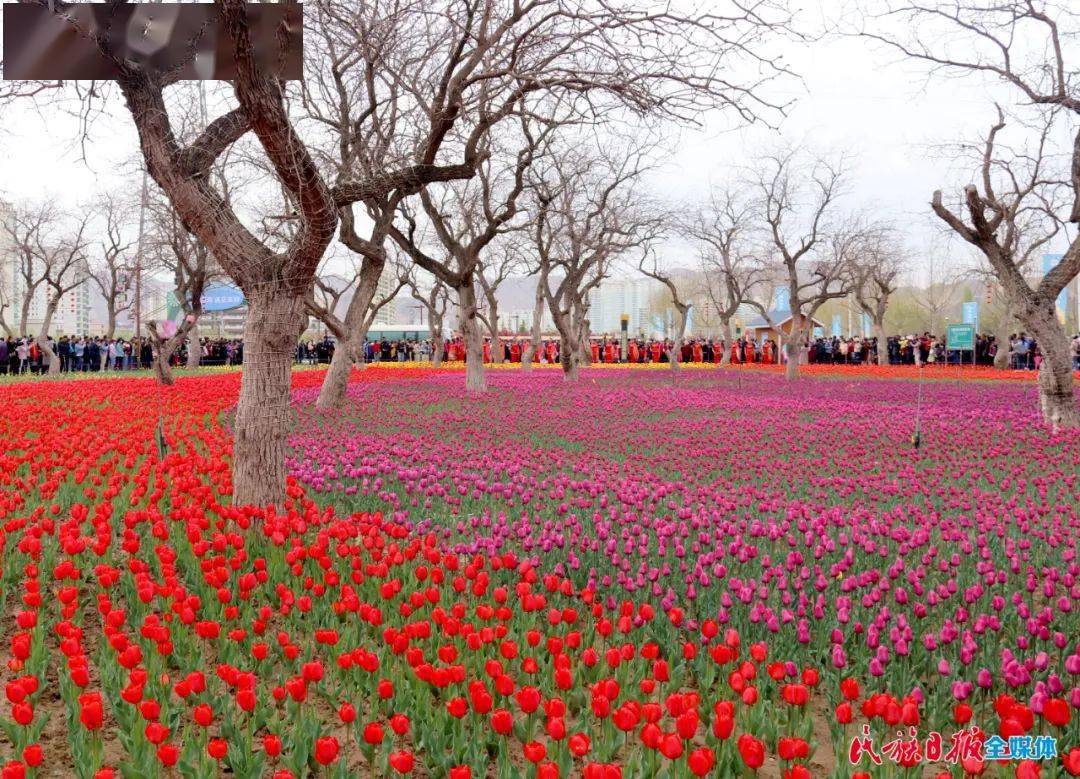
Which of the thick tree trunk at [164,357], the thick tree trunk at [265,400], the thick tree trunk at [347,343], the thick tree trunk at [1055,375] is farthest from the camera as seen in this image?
the thick tree trunk at [164,357]

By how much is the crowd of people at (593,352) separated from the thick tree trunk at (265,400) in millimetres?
29283

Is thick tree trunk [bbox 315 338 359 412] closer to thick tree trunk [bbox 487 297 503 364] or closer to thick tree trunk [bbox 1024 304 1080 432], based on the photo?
thick tree trunk [bbox 1024 304 1080 432]

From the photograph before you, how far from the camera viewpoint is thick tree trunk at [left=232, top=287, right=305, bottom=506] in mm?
6535

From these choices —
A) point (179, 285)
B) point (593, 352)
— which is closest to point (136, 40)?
point (179, 285)

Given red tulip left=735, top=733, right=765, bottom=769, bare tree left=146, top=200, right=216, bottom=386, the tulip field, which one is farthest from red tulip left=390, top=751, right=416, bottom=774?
bare tree left=146, top=200, right=216, bottom=386

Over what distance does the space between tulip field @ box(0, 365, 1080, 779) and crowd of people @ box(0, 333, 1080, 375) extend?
28.3 meters

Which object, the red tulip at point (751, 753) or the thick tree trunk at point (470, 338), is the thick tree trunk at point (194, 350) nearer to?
the thick tree trunk at point (470, 338)

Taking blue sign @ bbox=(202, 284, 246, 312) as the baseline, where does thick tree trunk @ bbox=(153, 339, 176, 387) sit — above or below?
below

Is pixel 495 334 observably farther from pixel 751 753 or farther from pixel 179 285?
pixel 751 753

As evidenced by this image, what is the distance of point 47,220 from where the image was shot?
147ft

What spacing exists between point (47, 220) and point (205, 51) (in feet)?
149

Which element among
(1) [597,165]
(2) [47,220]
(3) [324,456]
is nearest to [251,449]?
(3) [324,456]

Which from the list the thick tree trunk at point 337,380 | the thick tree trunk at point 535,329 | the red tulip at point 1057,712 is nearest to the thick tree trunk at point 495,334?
the thick tree trunk at point 535,329

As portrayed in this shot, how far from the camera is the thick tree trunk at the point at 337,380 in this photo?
52.0 feet
